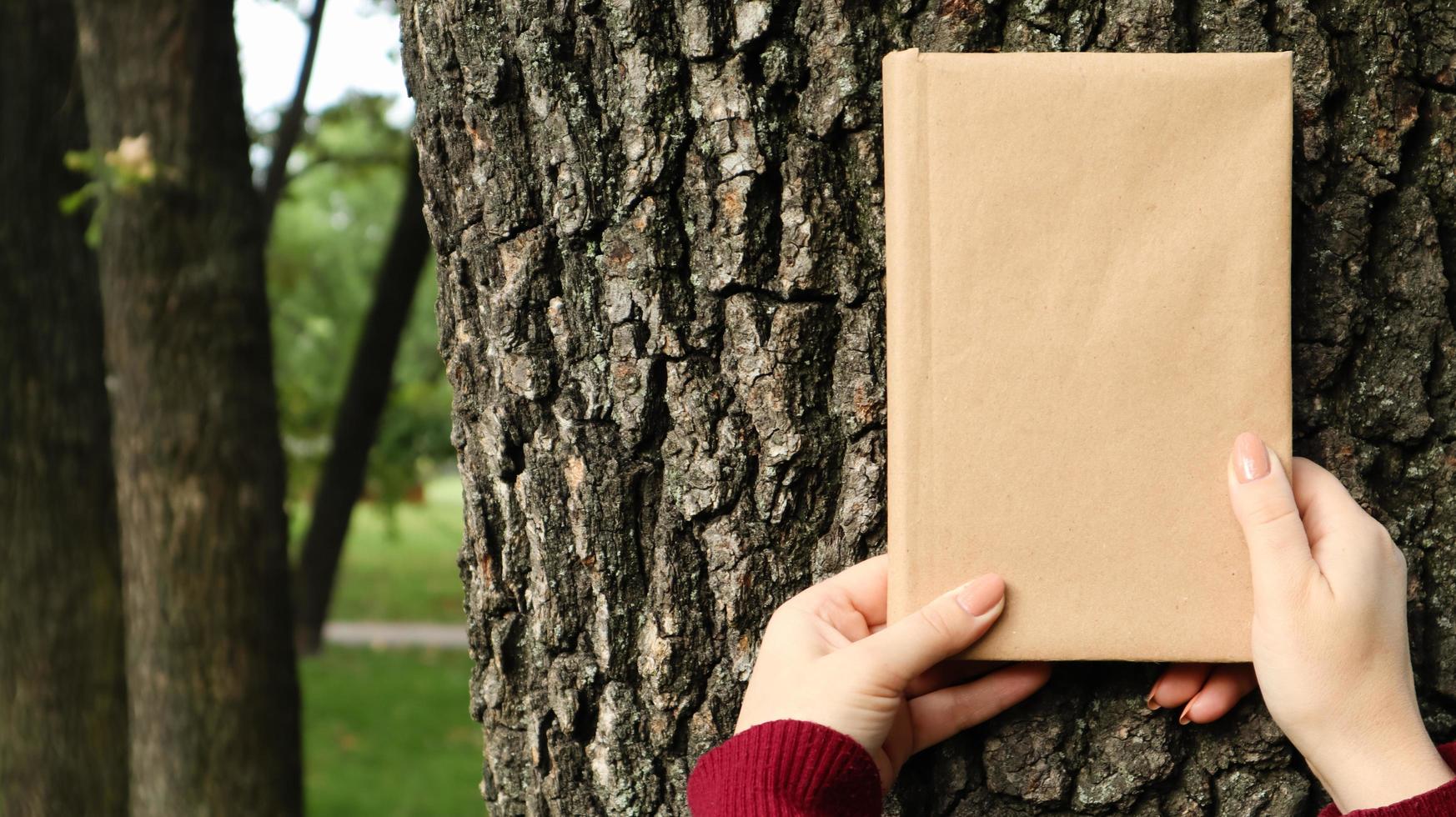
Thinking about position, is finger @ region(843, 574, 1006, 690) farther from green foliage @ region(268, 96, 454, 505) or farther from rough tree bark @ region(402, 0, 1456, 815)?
green foliage @ region(268, 96, 454, 505)

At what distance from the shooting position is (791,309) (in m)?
1.46

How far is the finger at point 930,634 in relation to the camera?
1.31 meters

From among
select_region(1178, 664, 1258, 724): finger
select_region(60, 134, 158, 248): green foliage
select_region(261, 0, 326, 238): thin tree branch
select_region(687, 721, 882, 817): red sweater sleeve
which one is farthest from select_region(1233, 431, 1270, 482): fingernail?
select_region(261, 0, 326, 238): thin tree branch

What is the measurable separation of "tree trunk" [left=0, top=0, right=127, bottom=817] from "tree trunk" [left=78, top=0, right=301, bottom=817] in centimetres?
58

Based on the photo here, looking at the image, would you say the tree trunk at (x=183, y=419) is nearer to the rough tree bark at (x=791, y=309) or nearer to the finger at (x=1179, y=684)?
the rough tree bark at (x=791, y=309)

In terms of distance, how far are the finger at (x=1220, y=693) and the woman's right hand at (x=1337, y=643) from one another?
3.1 inches

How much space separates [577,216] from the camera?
150 cm

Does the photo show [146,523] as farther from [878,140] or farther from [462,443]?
[878,140]

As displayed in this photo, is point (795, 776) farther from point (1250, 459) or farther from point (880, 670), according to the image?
point (1250, 459)

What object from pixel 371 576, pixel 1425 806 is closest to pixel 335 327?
pixel 371 576

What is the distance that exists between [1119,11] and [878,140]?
0.34 meters

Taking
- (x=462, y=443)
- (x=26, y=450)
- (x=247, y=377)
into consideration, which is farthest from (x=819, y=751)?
(x=26, y=450)

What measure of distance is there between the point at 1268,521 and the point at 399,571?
16.7 meters

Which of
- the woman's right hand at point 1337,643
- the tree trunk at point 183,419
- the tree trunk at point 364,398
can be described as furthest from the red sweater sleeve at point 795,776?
the tree trunk at point 364,398
